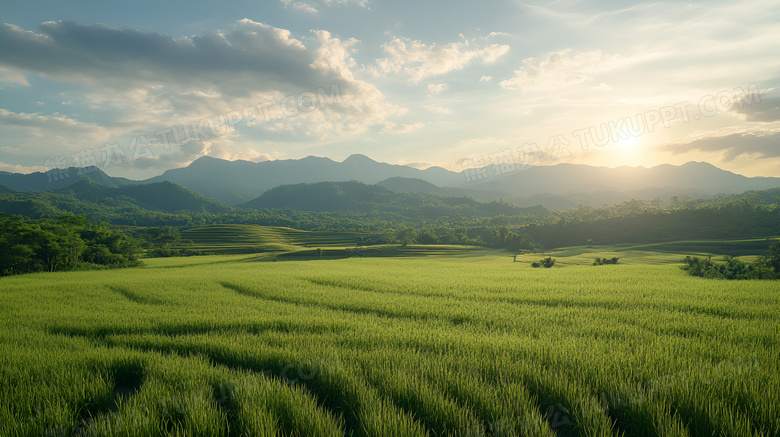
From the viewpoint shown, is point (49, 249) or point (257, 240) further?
point (257, 240)

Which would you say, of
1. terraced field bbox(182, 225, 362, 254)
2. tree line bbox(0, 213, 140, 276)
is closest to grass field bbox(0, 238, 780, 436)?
tree line bbox(0, 213, 140, 276)

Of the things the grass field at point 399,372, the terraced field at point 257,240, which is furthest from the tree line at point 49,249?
the grass field at point 399,372

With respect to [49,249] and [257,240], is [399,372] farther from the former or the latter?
[257,240]

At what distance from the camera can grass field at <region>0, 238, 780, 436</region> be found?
139 inches

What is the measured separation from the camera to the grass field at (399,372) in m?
3.53

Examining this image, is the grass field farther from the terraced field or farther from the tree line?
the terraced field

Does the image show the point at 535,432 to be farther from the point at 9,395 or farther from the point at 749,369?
the point at 9,395

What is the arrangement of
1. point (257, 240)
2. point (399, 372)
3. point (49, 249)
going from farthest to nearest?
1. point (257, 240)
2. point (49, 249)
3. point (399, 372)

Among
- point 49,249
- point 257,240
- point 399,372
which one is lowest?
point 257,240

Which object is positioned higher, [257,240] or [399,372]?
[399,372]

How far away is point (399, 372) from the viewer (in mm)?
4668

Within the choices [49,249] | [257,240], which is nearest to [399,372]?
[49,249]

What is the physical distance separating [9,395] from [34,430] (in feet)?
4.95

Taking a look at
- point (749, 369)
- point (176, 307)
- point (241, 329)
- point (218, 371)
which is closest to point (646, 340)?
point (749, 369)
